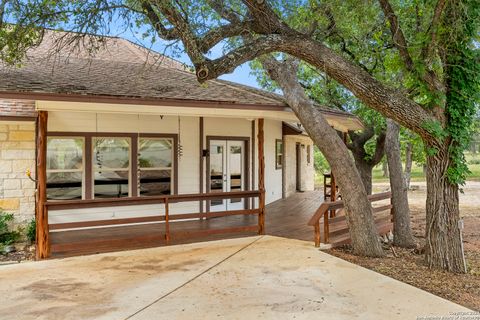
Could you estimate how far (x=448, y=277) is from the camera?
5836mm

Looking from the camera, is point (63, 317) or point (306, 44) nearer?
point (63, 317)

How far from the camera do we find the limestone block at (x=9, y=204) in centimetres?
800

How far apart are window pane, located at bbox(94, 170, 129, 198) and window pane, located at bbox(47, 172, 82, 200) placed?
0.38m

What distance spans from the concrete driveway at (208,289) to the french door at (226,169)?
352 centimetres

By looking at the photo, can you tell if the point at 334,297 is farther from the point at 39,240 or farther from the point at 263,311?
the point at 39,240

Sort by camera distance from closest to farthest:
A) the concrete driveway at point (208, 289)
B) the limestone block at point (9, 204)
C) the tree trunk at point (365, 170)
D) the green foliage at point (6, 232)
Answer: the concrete driveway at point (208, 289) < the green foliage at point (6, 232) < the limestone block at point (9, 204) < the tree trunk at point (365, 170)

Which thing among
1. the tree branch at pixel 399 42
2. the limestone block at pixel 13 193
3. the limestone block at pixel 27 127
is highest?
the tree branch at pixel 399 42

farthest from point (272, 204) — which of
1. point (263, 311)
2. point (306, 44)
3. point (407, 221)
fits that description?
point (263, 311)

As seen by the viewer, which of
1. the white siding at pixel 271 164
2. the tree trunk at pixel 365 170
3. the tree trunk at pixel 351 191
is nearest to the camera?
the tree trunk at pixel 351 191

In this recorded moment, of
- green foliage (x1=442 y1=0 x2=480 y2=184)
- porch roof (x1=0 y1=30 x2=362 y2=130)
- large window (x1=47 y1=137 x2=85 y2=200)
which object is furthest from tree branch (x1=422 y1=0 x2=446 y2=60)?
large window (x1=47 y1=137 x2=85 y2=200)

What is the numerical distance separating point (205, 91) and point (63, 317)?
5.20 metres

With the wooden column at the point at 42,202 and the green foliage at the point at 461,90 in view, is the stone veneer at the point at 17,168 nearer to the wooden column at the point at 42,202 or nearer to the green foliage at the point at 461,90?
the wooden column at the point at 42,202

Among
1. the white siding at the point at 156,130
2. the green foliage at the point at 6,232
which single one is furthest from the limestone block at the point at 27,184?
the white siding at the point at 156,130

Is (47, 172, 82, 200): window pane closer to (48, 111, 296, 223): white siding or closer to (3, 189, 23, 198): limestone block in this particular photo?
(48, 111, 296, 223): white siding
